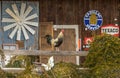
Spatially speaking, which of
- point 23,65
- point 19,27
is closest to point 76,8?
point 19,27

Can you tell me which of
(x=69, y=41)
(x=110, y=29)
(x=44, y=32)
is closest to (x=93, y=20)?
(x=110, y=29)

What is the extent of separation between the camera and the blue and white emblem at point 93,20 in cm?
1575

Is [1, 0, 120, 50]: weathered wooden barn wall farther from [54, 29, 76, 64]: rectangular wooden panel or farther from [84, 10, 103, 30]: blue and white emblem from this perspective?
[54, 29, 76, 64]: rectangular wooden panel

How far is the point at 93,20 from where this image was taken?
52.0 feet

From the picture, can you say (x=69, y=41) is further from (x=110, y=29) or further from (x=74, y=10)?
(x=110, y=29)

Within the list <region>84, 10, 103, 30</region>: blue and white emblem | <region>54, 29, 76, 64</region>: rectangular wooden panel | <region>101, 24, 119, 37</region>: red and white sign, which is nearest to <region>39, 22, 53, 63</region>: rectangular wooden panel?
<region>54, 29, 76, 64</region>: rectangular wooden panel

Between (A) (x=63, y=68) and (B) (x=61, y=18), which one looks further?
(B) (x=61, y=18)

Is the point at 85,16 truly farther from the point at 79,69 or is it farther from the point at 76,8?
the point at 79,69

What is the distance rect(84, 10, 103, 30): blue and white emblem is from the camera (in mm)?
15750

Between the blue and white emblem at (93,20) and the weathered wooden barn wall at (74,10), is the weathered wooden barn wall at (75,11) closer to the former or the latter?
the weathered wooden barn wall at (74,10)

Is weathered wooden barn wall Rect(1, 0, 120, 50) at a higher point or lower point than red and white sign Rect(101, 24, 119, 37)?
higher

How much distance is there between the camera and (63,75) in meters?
6.04

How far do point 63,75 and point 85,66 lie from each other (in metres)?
0.60

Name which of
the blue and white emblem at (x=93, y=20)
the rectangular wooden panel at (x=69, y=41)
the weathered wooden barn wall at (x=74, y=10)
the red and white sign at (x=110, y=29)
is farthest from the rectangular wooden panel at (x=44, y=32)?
the red and white sign at (x=110, y=29)
